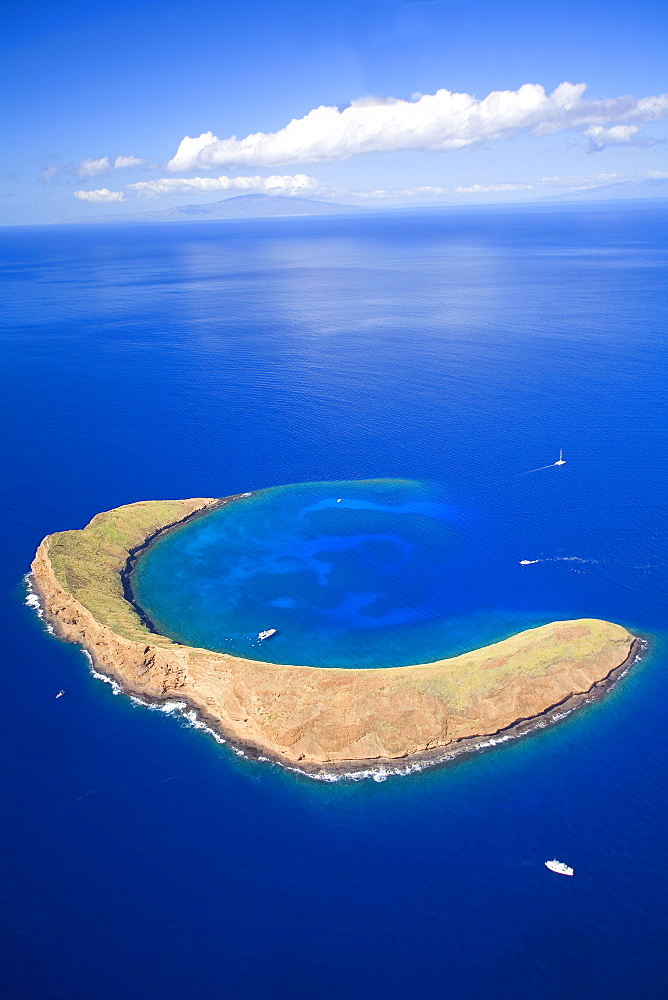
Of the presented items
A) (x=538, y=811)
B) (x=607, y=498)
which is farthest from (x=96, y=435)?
(x=538, y=811)

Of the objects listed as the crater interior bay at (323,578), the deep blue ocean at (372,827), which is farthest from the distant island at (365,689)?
the crater interior bay at (323,578)

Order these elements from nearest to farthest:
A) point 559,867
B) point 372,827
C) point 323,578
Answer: point 559,867 < point 372,827 < point 323,578

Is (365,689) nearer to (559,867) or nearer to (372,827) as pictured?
(372,827)

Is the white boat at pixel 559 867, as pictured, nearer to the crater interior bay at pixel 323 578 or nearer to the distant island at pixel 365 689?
the distant island at pixel 365 689

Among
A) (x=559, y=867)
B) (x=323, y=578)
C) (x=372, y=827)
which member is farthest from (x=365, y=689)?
(x=323, y=578)

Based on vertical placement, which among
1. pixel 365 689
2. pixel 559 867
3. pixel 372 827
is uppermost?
pixel 365 689

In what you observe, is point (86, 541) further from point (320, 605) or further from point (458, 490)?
point (458, 490)

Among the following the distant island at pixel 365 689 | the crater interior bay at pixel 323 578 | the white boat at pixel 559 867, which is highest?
the crater interior bay at pixel 323 578
